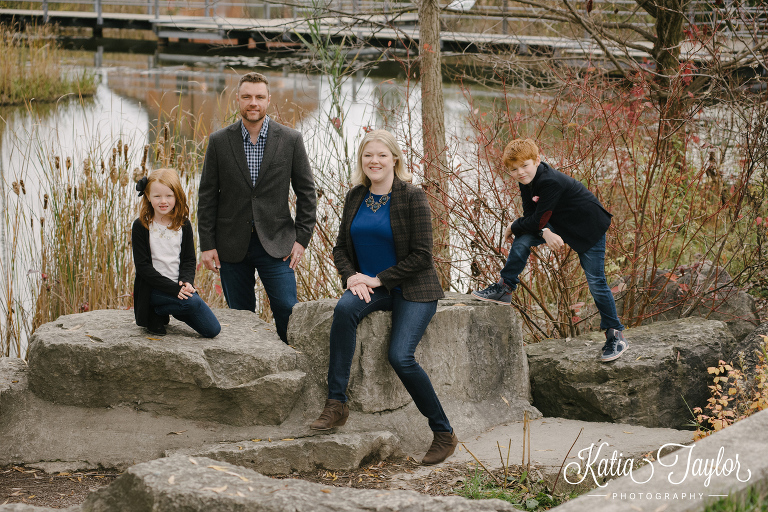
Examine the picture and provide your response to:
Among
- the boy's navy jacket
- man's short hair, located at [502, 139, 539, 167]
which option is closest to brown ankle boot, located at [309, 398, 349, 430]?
the boy's navy jacket

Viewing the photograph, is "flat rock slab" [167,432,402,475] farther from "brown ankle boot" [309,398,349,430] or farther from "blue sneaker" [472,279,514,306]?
"blue sneaker" [472,279,514,306]

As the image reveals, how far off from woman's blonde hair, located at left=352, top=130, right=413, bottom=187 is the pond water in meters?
1.55

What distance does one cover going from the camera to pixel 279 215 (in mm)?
4129

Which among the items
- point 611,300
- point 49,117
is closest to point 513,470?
point 611,300

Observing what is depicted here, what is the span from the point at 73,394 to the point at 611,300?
9.76 ft

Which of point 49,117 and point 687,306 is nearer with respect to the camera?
point 687,306

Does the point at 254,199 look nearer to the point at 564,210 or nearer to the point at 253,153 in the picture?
the point at 253,153

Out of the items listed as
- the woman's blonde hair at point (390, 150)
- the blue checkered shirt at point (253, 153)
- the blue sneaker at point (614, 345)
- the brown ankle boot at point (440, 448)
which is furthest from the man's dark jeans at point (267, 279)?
the blue sneaker at point (614, 345)

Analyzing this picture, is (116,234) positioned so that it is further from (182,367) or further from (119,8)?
(119,8)

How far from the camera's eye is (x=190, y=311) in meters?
3.71

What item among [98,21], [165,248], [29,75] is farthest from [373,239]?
[98,21]

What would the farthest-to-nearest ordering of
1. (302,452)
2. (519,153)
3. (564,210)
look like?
(564,210)
(519,153)
(302,452)

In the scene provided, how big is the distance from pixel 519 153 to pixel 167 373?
85.5 inches

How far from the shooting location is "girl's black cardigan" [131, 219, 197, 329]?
11.6 ft
